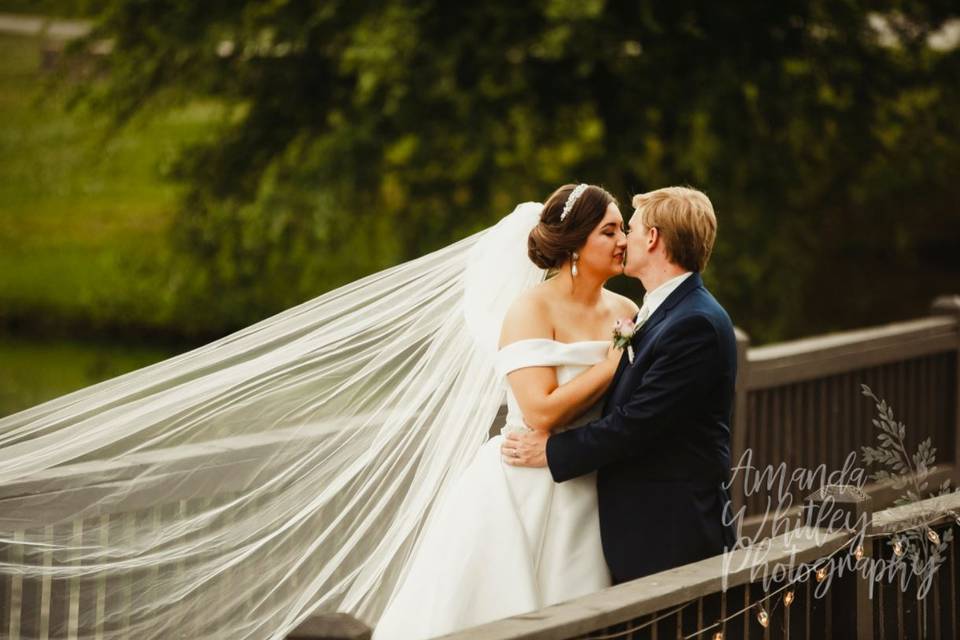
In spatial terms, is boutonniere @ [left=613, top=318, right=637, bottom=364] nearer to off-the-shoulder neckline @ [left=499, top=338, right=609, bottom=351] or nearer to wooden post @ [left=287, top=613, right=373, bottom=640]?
off-the-shoulder neckline @ [left=499, top=338, right=609, bottom=351]


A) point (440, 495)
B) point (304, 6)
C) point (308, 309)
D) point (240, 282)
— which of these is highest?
point (304, 6)

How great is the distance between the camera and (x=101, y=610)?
12.8 feet

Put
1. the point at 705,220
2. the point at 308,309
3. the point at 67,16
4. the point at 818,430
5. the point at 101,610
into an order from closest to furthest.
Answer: the point at 705,220 → the point at 101,610 → the point at 308,309 → the point at 818,430 → the point at 67,16

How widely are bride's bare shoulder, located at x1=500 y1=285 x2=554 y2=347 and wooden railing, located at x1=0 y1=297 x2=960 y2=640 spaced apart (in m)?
0.84

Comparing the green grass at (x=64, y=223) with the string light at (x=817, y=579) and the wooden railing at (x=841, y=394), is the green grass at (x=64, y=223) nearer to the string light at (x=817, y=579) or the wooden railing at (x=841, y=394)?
the wooden railing at (x=841, y=394)

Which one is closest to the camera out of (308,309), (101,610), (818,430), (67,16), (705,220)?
(705,220)

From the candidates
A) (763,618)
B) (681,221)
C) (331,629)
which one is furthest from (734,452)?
(331,629)

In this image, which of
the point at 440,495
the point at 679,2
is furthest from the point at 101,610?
the point at 679,2

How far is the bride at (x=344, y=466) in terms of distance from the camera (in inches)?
150

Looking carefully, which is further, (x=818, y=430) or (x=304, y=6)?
(x=304, y=6)

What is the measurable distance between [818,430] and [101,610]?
387 cm

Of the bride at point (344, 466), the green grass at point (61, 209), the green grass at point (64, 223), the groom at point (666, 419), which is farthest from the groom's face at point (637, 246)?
the green grass at point (61, 209)

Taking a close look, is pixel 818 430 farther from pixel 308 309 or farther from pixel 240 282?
pixel 240 282

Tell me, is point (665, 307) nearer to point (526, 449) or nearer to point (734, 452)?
point (526, 449)
